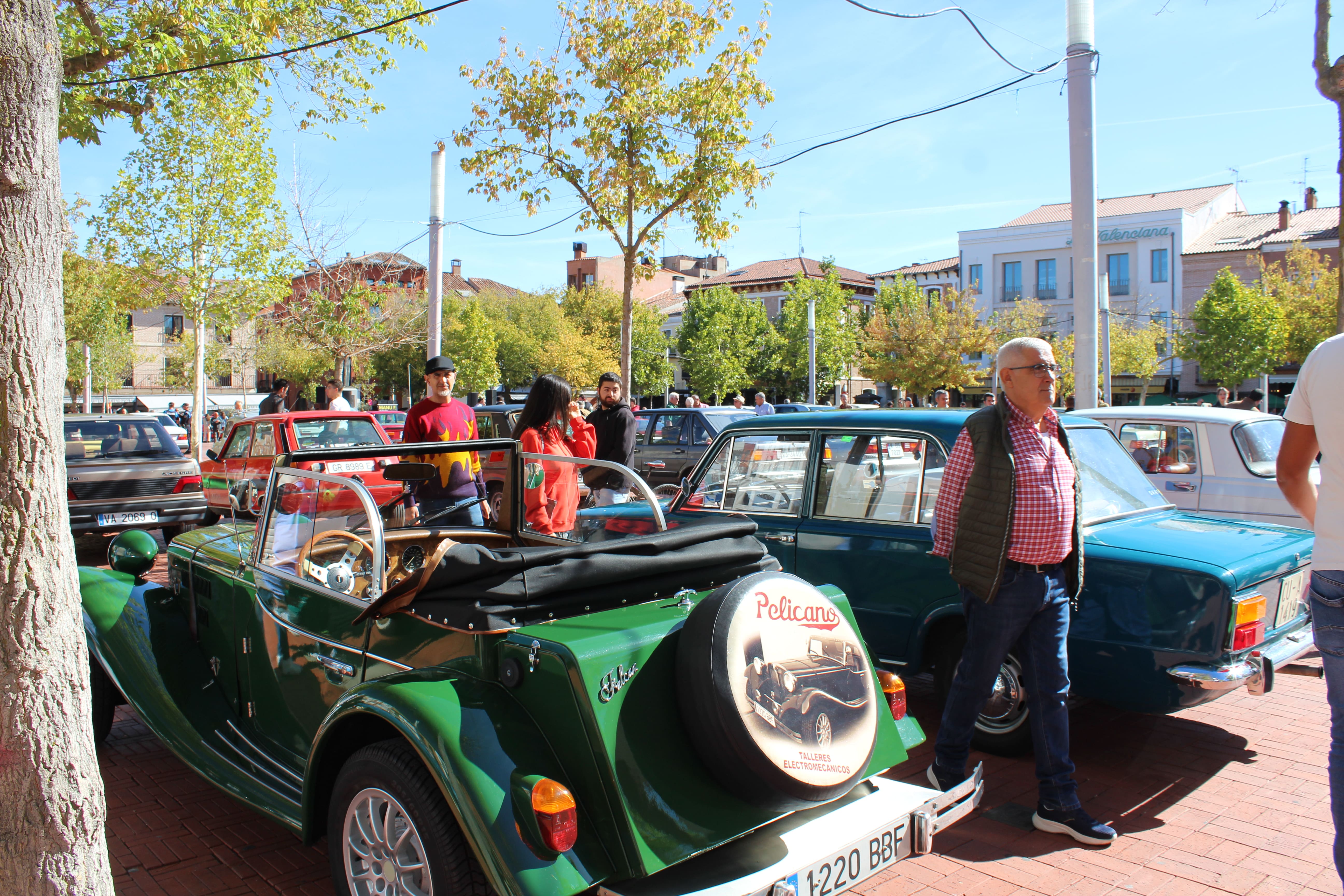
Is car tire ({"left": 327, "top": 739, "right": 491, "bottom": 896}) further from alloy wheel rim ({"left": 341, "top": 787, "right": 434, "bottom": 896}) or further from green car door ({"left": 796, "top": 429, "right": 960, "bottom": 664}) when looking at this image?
green car door ({"left": 796, "top": 429, "right": 960, "bottom": 664})

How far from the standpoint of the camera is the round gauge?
361 cm

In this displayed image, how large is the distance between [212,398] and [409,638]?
2352 inches

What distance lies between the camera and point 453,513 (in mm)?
4473

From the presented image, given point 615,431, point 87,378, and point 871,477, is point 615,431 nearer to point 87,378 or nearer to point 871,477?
point 871,477

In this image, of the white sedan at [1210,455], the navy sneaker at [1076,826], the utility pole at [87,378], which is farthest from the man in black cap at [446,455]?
the utility pole at [87,378]

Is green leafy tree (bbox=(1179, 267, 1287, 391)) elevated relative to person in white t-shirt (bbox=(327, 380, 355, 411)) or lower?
elevated

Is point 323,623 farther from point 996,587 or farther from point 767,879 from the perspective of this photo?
point 996,587

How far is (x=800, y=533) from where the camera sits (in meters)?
4.93

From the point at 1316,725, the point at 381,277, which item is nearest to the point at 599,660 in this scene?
the point at 1316,725

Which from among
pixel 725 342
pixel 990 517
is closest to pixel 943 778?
pixel 990 517

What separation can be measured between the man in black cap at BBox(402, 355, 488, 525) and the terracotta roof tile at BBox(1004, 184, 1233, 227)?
4775 centimetres

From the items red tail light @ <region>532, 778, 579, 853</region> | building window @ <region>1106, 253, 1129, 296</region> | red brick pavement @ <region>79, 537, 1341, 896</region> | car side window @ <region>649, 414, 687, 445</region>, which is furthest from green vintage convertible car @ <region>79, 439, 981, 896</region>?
building window @ <region>1106, 253, 1129, 296</region>

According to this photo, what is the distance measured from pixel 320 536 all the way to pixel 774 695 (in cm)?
184

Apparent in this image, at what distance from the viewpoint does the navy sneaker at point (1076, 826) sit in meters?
3.44
